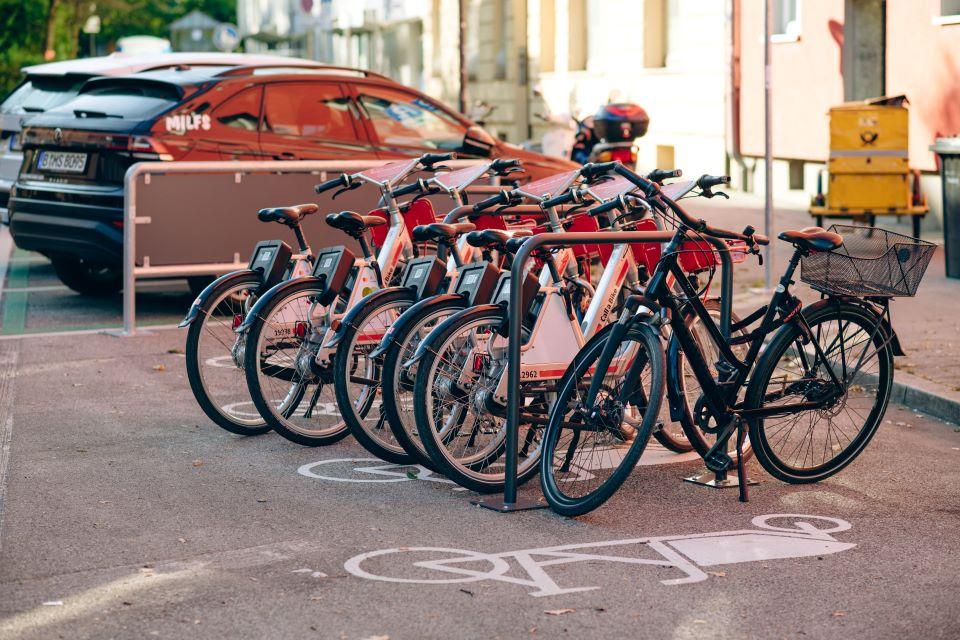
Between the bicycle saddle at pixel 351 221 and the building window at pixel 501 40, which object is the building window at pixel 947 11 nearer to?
the bicycle saddle at pixel 351 221

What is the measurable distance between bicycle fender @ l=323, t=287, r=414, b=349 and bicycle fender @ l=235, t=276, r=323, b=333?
1.21ft

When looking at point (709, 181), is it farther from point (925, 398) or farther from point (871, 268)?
point (925, 398)

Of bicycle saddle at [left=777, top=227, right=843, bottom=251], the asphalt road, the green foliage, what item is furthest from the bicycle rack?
the green foliage

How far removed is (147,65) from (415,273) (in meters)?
8.35

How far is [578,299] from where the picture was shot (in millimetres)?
6453

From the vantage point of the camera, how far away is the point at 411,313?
247 inches

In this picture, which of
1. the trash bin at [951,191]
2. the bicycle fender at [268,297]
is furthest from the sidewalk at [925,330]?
the bicycle fender at [268,297]

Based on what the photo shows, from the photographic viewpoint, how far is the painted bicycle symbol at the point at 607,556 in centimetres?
495

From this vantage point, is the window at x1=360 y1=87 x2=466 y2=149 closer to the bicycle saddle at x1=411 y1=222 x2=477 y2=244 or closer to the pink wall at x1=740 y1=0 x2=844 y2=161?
the bicycle saddle at x1=411 y1=222 x2=477 y2=244

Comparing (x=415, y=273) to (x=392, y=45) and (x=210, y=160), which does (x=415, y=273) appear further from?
(x=392, y=45)

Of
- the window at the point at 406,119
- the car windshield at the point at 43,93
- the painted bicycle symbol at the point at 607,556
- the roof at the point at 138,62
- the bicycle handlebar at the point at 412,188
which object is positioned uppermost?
the roof at the point at 138,62

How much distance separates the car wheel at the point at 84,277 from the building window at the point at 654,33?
14160 mm

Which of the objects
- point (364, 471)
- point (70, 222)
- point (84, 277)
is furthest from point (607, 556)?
point (84, 277)

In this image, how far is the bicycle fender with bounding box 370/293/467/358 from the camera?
6.17 metres
